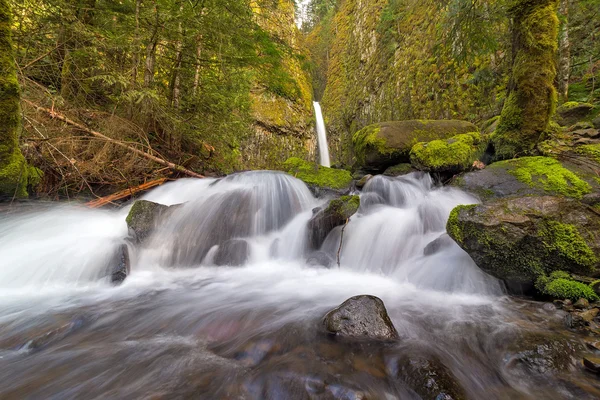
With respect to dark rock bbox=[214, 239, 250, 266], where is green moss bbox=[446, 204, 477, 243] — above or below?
above

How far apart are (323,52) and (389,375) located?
3251cm

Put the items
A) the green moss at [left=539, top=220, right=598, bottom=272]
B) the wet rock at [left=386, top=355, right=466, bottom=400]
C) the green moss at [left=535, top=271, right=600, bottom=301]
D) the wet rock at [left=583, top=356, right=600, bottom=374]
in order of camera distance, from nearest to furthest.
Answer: the wet rock at [left=386, top=355, right=466, bottom=400] → the wet rock at [left=583, top=356, right=600, bottom=374] → the green moss at [left=535, top=271, right=600, bottom=301] → the green moss at [left=539, top=220, right=598, bottom=272]

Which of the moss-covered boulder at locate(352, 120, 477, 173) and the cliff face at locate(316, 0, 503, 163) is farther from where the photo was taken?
the cliff face at locate(316, 0, 503, 163)

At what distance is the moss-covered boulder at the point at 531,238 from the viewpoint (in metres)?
2.70

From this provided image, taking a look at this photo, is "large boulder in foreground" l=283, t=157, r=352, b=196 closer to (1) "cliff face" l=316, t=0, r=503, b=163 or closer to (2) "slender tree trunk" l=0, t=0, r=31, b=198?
(1) "cliff face" l=316, t=0, r=503, b=163

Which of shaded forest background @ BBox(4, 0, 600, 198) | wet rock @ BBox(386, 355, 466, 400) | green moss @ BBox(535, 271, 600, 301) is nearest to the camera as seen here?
wet rock @ BBox(386, 355, 466, 400)

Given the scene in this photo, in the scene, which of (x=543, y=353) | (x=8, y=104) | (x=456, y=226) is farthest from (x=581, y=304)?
→ (x=8, y=104)

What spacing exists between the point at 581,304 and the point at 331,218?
3102 millimetres

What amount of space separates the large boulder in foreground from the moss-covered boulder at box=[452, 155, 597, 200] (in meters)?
3.05

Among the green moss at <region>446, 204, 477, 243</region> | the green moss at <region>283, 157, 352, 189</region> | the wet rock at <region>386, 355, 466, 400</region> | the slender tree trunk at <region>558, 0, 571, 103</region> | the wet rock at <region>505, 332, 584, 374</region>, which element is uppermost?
the slender tree trunk at <region>558, 0, 571, 103</region>

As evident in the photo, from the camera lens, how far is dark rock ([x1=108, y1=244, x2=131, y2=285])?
11.9ft

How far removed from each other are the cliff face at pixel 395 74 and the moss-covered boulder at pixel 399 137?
65.7 inches

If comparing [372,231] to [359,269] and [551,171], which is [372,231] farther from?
[551,171]

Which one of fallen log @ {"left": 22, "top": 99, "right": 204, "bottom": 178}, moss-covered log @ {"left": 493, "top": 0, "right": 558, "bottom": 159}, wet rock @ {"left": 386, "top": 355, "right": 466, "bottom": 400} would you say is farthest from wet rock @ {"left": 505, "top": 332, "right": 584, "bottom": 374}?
fallen log @ {"left": 22, "top": 99, "right": 204, "bottom": 178}
